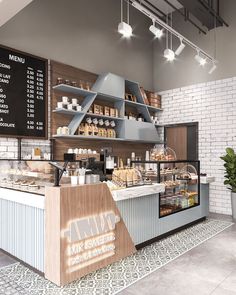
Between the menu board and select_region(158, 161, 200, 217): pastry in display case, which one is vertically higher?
the menu board

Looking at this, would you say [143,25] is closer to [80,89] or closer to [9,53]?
[80,89]

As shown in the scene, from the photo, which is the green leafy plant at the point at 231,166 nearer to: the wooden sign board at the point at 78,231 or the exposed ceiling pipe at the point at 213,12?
the exposed ceiling pipe at the point at 213,12

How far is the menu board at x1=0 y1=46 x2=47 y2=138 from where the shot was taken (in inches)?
171

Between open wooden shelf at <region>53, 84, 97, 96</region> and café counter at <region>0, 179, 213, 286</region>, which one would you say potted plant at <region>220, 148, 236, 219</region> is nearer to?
café counter at <region>0, 179, 213, 286</region>

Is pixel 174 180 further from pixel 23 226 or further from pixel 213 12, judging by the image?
pixel 213 12

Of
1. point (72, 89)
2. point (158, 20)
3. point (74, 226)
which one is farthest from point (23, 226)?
point (158, 20)

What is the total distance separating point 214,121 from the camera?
6.29 metres

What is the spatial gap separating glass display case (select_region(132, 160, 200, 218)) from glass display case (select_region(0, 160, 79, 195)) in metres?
1.43

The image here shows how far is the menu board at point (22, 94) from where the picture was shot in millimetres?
4348

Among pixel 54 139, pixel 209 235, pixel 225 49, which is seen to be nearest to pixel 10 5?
pixel 54 139

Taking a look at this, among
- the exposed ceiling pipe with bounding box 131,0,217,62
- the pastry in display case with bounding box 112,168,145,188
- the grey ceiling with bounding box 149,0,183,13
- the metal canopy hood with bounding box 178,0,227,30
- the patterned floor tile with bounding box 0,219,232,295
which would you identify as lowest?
the patterned floor tile with bounding box 0,219,232,295

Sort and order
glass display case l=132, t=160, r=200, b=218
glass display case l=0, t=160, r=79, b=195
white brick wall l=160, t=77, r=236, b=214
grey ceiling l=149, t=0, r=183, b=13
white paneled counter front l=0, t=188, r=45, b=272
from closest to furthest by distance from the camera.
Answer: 1. white paneled counter front l=0, t=188, r=45, b=272
2. glass display case l=0, t=160, r=79, b=195
3. glass display case l=132, t=160, r=200, b=218
4. white brick wall l=160, t=77, r=236, b=214
5. grey ceiling l=149, t=0, r=183, b=13

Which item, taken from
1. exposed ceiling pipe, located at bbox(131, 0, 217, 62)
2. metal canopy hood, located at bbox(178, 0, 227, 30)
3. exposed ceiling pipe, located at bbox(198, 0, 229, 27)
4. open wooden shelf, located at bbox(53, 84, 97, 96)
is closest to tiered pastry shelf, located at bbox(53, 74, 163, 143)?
open wooden shelf, located at bbox(53, 84, 97, 96)

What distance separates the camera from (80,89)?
509cm
